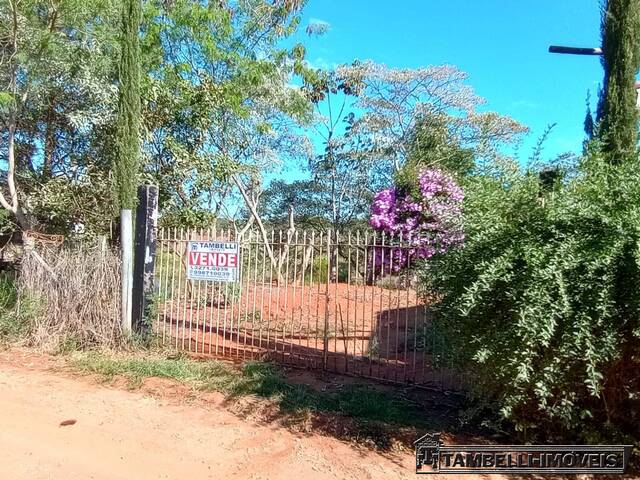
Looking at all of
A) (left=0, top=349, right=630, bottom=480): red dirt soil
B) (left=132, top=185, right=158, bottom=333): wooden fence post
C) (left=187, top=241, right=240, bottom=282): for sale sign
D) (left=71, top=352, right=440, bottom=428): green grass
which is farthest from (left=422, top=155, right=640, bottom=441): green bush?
(left=132, top=185, right=158, bottom=333): wooden fence post

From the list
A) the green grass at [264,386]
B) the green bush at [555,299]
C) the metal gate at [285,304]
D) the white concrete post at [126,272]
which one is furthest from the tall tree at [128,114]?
the green bush at [555,299]

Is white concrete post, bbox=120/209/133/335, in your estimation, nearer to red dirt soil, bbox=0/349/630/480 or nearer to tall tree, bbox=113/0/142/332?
tall tree, bbox=113/0/142/332

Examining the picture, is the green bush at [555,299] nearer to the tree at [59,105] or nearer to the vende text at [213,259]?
the vende text at [213,259]

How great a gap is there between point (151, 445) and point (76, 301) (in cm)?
397

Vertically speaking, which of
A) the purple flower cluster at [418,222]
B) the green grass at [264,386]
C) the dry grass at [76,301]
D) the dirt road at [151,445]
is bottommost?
the dirt road at [151,445]

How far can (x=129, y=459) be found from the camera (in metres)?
4.50

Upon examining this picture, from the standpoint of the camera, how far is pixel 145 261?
25.3ft

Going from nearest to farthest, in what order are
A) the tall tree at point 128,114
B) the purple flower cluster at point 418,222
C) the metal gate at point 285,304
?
1. the purple flower cluster at point 418,222
2. the metal gate at point 285,304
3. the tall tree at point 128,114

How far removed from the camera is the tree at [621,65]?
7102 millimetres

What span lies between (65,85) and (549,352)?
10.8 m

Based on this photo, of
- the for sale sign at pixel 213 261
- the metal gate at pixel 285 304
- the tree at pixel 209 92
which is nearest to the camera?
the metal gate at pixel 285 304

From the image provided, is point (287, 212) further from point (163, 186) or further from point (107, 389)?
point (107, 389)

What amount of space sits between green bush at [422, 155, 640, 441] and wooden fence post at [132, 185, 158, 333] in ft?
15.8

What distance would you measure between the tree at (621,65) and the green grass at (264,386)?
486cm
